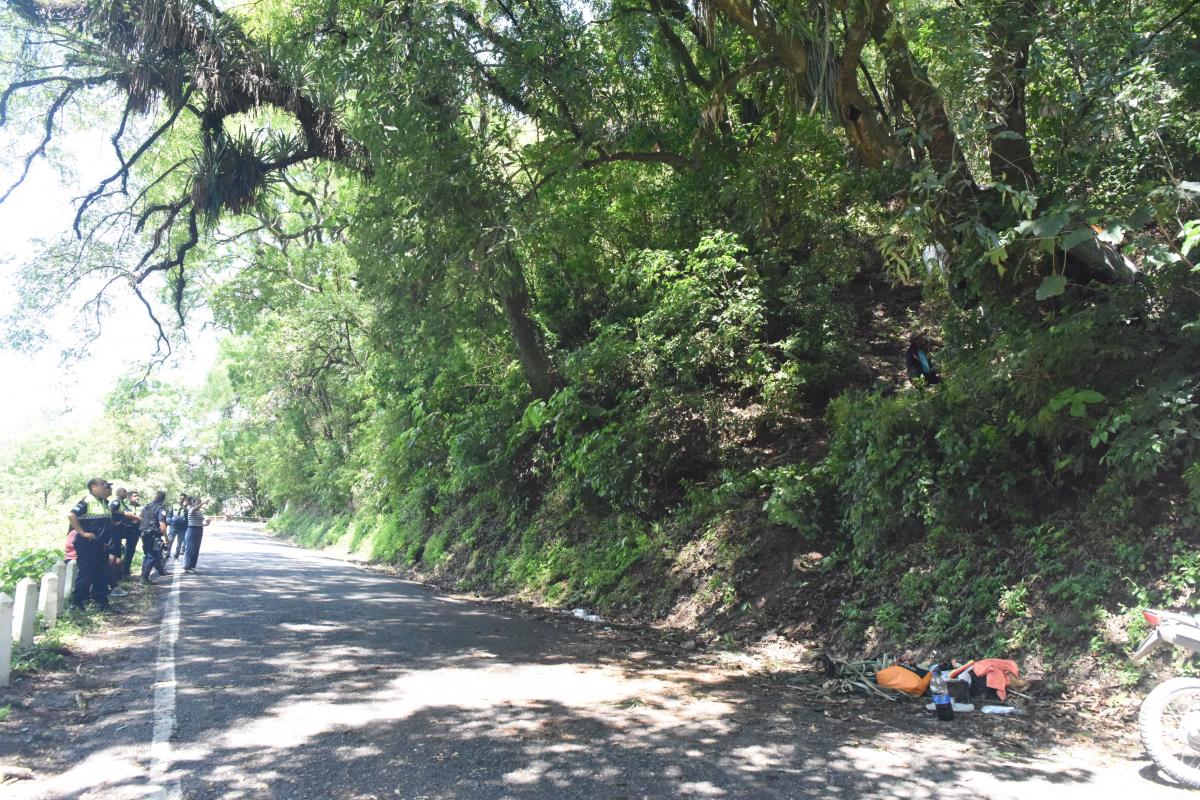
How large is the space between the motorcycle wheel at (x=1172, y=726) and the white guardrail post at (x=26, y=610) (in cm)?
916

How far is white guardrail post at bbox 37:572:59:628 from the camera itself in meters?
8.92

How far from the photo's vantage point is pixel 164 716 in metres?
5.94

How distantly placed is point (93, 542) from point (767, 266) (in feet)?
34.6

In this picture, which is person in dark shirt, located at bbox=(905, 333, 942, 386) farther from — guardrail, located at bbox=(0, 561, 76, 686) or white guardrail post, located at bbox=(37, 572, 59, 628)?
white guardrail post, located at bbox=(37, 572, 59, 628)

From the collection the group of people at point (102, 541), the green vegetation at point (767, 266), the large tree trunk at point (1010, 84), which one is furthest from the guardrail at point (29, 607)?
the large tree trunk at point (1010, 84)

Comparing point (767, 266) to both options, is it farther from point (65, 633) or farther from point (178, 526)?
point (178, 526)

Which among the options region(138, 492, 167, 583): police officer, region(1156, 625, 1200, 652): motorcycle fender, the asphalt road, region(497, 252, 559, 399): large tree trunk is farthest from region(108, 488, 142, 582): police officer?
region(1156, 625, 1200, 652): motorcycle fender

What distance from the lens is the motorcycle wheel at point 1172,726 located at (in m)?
4.84

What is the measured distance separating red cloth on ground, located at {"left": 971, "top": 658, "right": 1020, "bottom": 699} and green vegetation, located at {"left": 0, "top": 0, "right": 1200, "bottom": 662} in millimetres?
423

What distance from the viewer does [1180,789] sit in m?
4.76

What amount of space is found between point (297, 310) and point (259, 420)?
500 inches

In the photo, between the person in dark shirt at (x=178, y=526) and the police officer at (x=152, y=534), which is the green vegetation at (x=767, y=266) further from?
the person in dark shirt at (x=178, y=526)

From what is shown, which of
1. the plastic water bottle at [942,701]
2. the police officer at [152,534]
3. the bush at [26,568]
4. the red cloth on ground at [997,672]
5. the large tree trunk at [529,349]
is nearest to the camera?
the plastic water bottle at [942,701]

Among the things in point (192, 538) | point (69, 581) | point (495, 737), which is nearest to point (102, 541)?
point (69, 581)
